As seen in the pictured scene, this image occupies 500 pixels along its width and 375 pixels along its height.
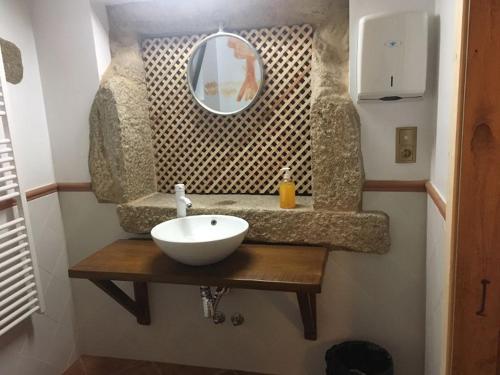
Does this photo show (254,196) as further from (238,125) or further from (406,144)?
(406,144)

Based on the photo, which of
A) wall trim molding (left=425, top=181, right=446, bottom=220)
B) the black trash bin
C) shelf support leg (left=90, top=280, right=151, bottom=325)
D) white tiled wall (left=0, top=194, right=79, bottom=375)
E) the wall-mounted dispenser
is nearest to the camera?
wall trim molding (left=425, top=181, right=446, bottom=220)

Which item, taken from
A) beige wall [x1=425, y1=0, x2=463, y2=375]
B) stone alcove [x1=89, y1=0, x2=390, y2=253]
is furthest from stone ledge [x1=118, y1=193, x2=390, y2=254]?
beige wall [x1=425, y1=0, x2=463, y2=375]

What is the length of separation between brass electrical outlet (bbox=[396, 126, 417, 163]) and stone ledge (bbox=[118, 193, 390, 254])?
242 millimetres

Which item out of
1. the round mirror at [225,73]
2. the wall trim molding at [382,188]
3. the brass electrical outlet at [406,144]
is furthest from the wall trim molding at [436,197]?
the round mirror at [225,73]

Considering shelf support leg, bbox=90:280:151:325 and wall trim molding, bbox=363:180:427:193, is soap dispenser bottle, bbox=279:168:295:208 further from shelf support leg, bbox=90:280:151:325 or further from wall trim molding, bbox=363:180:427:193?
shelf support leg, bbox=90:280:151:325

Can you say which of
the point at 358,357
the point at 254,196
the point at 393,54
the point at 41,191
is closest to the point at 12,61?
the point at 41,191

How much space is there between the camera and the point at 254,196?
1861 mm

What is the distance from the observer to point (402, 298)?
166 centimetres

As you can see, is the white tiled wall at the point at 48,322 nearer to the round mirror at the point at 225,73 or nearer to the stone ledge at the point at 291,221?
the stone ledge at the point at 291,221

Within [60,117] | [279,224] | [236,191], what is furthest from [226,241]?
[60,117]

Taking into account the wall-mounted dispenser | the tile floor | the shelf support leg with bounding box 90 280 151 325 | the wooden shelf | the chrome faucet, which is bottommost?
the tile floor

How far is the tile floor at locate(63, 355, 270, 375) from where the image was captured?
1.95 m

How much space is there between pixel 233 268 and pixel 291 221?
12.9 inches

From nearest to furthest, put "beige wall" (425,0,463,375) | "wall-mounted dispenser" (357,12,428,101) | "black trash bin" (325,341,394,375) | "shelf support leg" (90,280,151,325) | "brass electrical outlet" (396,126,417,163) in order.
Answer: "beige wall" (425,0,463,375) < "wall-mounted dispenser" (357,12,428,101) < "brass electrical outlet" (396,126,417,163) < "black trash bin" (325,341,394,375) < "shelf support leg" (90,280,151,325)
